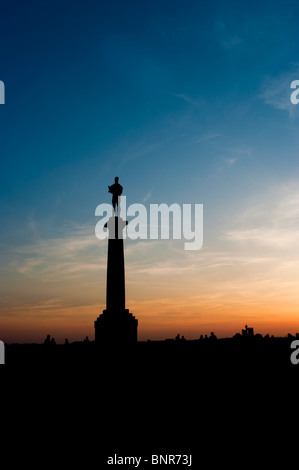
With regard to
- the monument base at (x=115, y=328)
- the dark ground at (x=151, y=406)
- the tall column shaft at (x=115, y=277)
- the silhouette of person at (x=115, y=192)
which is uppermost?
the silhouette of person at (x=115, y=192)

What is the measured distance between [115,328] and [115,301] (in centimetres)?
113

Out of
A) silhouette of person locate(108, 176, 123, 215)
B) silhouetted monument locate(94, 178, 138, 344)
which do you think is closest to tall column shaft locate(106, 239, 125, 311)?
silhouetted monument locate(94, 178, 138, 344)

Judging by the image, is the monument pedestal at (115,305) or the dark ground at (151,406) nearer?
the dark ground at (151,406)

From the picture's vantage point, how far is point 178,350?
14.7 m

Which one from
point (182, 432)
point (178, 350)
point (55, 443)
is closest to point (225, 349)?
point (178, 350)

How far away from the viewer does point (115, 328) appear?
15188 millimetres

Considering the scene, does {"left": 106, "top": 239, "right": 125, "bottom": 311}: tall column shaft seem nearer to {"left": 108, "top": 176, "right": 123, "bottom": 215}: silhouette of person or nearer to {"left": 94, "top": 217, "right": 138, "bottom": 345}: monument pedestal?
{"left": 94, "top": 217, "right": 138, "bottom": 345}: monument pedestal

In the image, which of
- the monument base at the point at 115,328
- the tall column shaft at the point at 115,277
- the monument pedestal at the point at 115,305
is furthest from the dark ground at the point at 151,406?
the tall column shaft at the point at 115,277

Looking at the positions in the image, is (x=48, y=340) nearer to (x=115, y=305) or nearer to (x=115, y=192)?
(x=115, y=305)

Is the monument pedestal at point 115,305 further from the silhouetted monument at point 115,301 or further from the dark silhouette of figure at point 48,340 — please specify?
the dark silhouette of figure at point 48,340

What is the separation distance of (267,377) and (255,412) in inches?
92.9

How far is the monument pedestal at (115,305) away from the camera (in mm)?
15117

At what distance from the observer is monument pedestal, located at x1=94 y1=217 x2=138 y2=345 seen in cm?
1512

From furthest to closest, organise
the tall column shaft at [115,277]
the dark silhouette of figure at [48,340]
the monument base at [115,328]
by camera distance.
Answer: the dark silhouette of figure at [48,340] → the tall column shaft at [115,277] → the monument base at [115,328]
